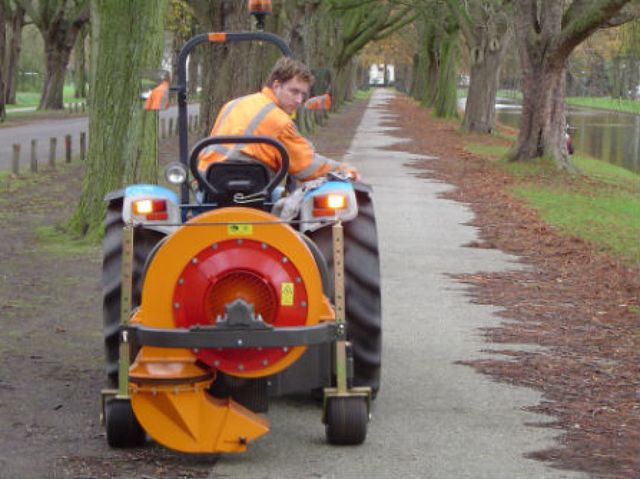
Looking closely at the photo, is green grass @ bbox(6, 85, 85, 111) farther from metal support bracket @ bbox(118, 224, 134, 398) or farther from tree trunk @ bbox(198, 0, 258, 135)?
metal support bracket @ bbox(118, 224, 134, 398)

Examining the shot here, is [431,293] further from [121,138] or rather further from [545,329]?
[121,138]

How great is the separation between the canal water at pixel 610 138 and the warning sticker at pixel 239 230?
106 feet

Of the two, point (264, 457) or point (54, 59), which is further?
point (54, 59)

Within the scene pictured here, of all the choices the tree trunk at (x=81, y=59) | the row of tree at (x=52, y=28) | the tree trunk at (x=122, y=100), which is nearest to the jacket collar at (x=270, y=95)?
the tree trunk at (x=122, y=100)

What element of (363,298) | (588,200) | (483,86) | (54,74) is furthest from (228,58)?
(54,74)

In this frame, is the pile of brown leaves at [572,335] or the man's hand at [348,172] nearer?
the pile of brown leaves at [572,335]

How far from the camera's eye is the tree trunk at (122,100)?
577 inches

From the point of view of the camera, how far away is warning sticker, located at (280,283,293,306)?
6336 millimetres

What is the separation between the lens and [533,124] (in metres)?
28.9

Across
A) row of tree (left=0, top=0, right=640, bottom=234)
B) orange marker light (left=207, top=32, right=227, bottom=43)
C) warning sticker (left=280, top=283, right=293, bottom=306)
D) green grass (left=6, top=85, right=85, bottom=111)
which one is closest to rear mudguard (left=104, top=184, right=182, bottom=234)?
warning sticker (left=280, top=283, right=293, bottom=306)

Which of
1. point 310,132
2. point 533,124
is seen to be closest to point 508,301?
point 533,124

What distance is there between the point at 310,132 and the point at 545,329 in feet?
111

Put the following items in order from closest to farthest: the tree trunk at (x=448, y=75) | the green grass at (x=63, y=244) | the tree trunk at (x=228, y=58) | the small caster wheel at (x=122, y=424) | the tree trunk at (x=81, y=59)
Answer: the small caster wheel at (x=122, y=424)
the green grass at (x=63, y=244)
the tree trunk at (x=228, y=58)
the tree trunk at (x=448, y=75)
the tree trunk at (x=81, y=59)

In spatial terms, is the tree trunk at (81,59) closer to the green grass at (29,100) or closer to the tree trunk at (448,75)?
the green grass at (29,100)
